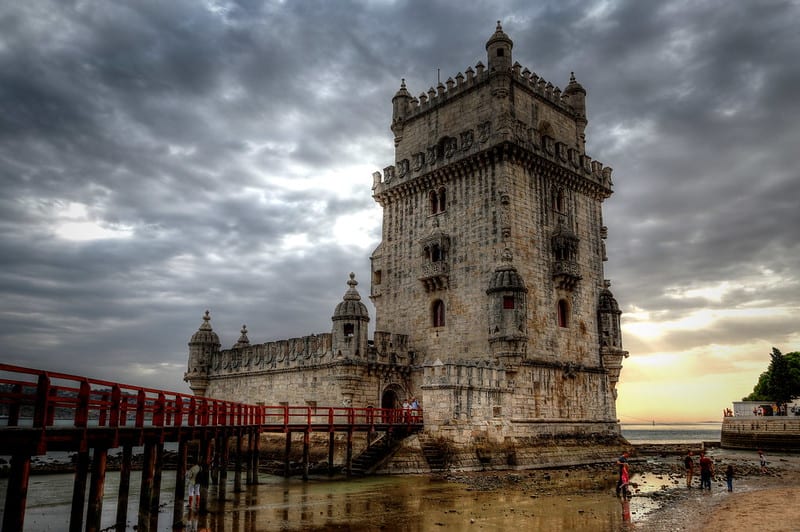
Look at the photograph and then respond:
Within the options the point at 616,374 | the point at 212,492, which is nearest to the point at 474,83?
the point at 616,374

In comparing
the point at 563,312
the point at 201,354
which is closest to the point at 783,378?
the point at 563,312

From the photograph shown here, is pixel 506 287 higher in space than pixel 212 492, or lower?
higher

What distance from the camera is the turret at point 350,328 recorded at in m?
30.3

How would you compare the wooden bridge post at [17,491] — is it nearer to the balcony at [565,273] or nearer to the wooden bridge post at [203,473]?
the wooden bridge post at [203,473]

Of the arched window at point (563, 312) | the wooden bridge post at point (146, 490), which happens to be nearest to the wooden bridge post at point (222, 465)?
the wooden bridge post at point (146, 490)

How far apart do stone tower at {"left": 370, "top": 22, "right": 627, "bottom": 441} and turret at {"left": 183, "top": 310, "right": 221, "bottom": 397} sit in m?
13.2

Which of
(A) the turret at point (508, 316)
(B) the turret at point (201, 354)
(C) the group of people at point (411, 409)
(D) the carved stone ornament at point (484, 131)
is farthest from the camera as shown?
(B) the turret at point (201, 354)

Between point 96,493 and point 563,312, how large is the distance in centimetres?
2503

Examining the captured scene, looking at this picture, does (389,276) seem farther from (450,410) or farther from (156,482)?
(156,482)

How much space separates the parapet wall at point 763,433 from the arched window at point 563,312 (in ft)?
90.9

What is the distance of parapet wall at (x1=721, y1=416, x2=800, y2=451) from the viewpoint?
158ft

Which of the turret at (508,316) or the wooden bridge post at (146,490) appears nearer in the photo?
the wooden bridge post at (146,490)

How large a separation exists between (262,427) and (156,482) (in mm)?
8022

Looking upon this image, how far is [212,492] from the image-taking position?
73.6 feet
